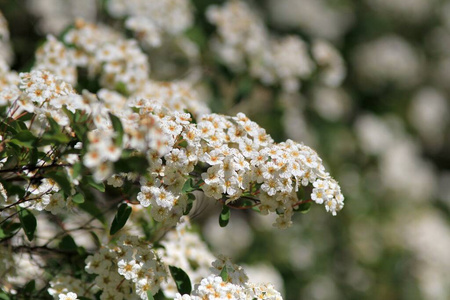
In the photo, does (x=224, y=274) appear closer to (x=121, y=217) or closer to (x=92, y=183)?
(x=121, y=217)

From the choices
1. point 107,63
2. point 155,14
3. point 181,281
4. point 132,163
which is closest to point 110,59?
point 107,63

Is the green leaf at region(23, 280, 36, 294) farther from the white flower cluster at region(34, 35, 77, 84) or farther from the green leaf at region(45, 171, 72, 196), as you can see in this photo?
the white flower cluster at region(34, 35, 77, 84)

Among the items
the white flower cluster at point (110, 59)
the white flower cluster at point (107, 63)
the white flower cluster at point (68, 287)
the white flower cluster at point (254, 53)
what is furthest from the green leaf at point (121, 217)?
the white flower cluster at point (254, 53)

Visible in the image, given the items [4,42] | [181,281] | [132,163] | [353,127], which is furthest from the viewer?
[353,127]

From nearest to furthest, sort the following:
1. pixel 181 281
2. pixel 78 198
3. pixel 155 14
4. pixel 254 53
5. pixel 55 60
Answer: pixel 78 198, pixel 181 281, pixel 55 60, pixel 155 14, pixel 254 53

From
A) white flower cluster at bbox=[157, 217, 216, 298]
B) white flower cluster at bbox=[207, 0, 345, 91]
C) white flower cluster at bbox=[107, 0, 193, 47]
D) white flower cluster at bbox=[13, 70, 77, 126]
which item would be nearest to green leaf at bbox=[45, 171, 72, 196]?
white flower cluster at bbox=[13, 70, 77, 126]

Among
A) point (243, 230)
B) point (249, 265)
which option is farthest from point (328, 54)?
point (243, 230)
